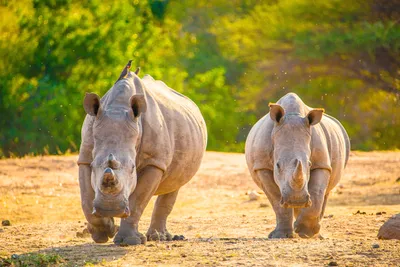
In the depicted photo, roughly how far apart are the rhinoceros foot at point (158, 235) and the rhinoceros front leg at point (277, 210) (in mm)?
999

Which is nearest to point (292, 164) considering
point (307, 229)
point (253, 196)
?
point (307, 229)

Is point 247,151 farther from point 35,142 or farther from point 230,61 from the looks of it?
point 230,61

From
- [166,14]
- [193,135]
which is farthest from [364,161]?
[166,14]

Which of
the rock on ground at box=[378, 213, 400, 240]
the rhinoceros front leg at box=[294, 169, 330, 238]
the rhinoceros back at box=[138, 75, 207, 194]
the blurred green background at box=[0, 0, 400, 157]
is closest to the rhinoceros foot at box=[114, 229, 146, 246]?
the rhinoceros back at box=[138, 75, 207, 194]

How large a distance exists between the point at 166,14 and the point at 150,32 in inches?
300

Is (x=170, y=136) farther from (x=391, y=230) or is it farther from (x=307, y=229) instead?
(x=391, y=230)

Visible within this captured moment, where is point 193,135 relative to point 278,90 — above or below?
above

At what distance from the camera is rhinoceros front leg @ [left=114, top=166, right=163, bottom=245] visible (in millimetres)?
8953

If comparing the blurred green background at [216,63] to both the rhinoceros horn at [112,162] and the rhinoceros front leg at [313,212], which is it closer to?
the rhinoceros front leg at [313,212]

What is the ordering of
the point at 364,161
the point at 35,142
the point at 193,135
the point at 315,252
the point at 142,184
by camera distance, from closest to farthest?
the point at 315,252, the point at 142,184, the point at 193,135, the point at 364,161, the point at 35,142

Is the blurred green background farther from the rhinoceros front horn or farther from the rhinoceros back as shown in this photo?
the rhinoceros front horn

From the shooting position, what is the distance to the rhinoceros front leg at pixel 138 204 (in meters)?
8.95

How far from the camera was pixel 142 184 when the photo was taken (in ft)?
30.0

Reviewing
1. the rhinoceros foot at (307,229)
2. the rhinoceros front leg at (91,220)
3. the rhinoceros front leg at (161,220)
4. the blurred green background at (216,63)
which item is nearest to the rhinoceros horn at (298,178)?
the rhinoceros foot at (307,229)
